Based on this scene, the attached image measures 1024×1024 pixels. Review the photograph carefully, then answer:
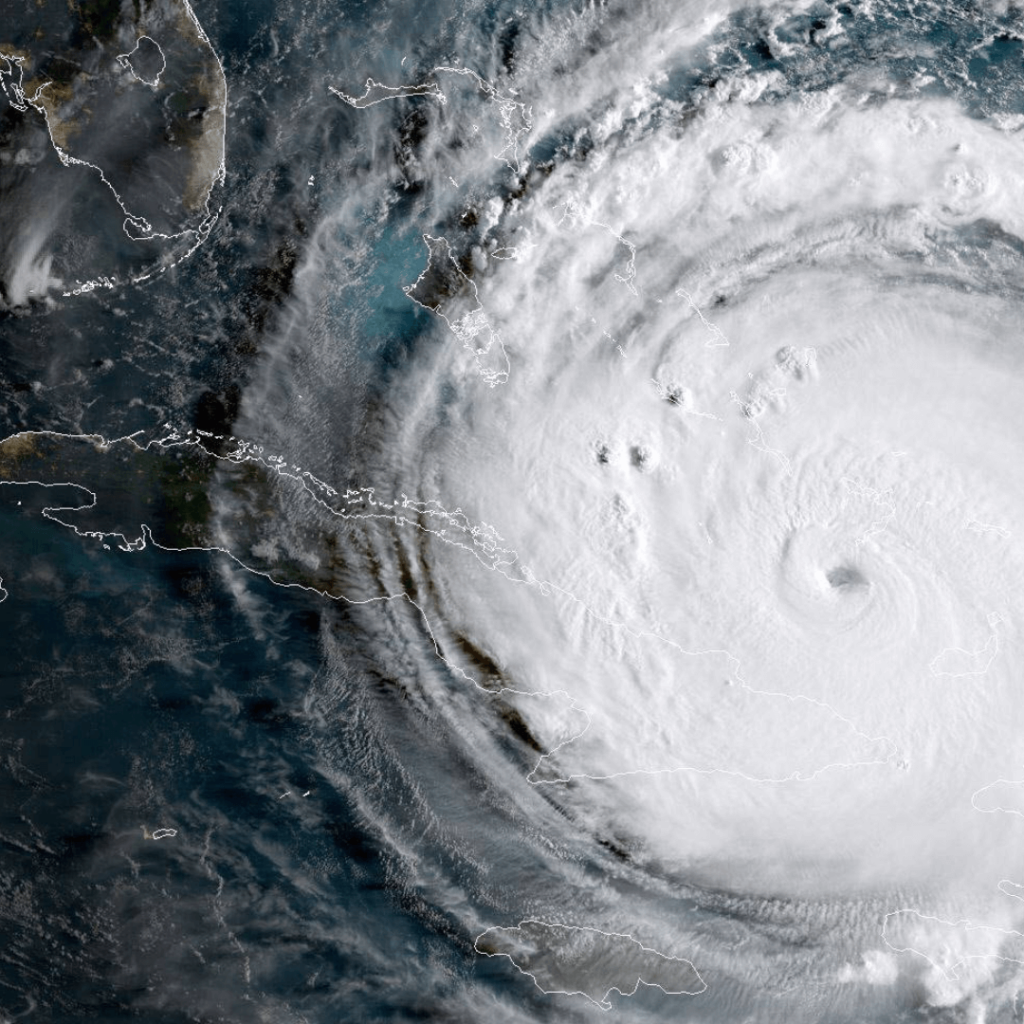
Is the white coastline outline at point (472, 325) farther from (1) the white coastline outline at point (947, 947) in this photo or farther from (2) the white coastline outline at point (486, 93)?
(1) the white coastline outline at point (947, 947)

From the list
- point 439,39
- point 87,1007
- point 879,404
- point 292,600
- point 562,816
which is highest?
point 439,39

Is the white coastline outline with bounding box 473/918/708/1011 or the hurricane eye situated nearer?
the hurricane eye

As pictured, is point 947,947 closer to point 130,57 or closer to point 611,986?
point 611,986

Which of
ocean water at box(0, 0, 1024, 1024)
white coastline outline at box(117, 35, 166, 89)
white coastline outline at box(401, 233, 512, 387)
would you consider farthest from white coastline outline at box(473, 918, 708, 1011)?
white coastline outline at box(117, 35, 166, 89)

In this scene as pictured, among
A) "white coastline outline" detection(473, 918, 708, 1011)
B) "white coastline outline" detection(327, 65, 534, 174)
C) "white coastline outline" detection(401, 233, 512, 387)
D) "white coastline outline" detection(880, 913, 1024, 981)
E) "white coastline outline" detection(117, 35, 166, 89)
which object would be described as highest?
"white coastline outline" detection(327, 65, 534, 174)

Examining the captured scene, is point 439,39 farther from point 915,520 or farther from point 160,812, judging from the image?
point 160,812

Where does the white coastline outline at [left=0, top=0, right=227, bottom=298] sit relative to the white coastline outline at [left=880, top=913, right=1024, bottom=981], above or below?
above

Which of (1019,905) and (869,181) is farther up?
(869,181)

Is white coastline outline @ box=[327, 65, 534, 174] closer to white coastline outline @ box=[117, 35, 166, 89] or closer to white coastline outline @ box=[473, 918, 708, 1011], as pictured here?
white coastline outline @ box=[117, 35, 166, 89]

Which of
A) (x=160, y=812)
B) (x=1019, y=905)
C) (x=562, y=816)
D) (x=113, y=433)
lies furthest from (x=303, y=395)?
(x=1019, y=905)

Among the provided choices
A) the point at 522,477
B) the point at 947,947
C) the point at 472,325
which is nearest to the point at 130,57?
the point at 472,325
